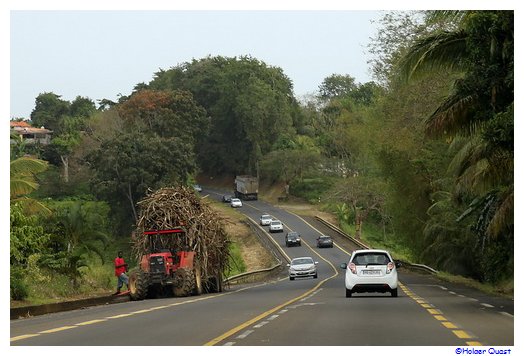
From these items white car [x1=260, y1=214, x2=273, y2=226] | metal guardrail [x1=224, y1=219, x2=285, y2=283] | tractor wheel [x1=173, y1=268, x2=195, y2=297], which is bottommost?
metal guardrail [x1=224, y1=219, x2=285, y2=283]

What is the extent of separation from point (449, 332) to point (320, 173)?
4164 inches

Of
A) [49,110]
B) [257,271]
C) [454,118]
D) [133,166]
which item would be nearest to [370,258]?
[454,118]

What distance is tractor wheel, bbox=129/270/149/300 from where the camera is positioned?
32844 mm

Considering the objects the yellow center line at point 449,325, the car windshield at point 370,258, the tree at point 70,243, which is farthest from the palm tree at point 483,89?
the tree at point 70,243

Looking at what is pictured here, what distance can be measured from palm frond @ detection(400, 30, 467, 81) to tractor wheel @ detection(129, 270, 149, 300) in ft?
38.6

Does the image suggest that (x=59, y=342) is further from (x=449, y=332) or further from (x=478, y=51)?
(x=478, y=51)

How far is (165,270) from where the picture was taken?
33438mm

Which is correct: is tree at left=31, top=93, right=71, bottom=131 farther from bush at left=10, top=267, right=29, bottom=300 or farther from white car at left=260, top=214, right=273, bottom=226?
bush at left=10, top=267, right=29, bottom=300

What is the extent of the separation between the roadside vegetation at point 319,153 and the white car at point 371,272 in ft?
9.53

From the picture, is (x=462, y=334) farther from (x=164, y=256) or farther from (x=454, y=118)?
(x=164, y=256)

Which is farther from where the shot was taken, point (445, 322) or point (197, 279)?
point (197, 279)

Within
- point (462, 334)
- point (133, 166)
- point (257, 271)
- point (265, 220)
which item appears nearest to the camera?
point (462, 334)

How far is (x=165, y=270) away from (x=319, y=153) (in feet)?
303

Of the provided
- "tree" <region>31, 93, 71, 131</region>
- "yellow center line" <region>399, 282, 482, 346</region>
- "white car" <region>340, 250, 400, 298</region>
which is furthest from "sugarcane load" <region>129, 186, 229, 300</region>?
"tree" <region>31, 93, 71, 131</region>
